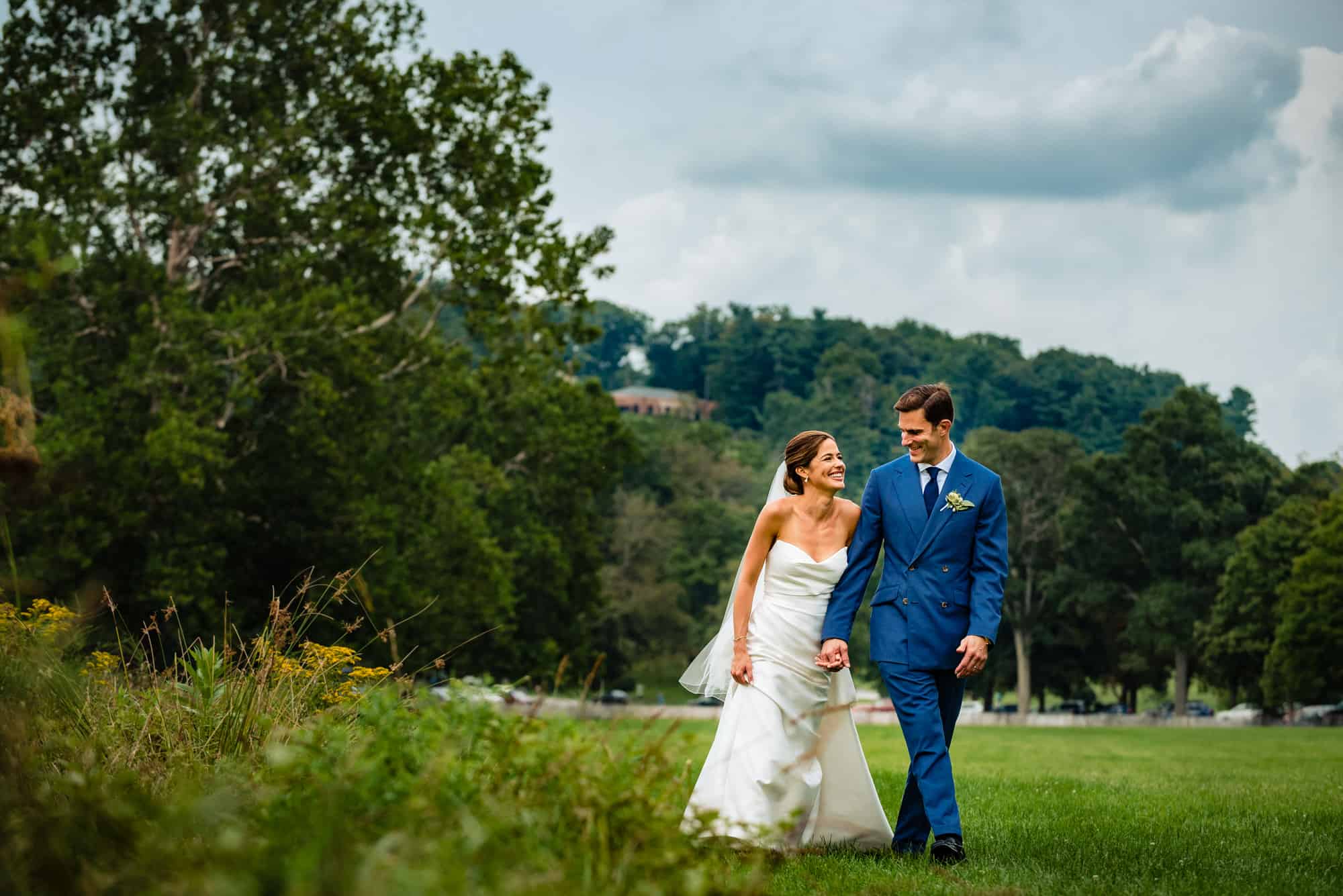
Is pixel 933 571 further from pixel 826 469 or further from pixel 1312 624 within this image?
pixel 1312 624

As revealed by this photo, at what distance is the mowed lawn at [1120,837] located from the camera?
670 cm

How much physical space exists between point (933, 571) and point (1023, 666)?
205 feet

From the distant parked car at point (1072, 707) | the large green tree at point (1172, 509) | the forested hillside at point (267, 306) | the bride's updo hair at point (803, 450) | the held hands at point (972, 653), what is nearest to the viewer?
the held hands at point (972, 653)

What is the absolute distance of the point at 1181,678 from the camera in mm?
63844

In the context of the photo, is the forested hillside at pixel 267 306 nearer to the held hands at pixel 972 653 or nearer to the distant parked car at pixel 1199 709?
the held hands at pixel 972 653

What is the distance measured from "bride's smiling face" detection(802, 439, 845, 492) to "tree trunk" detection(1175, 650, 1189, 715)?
193 feet

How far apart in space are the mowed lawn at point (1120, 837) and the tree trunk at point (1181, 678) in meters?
46.7

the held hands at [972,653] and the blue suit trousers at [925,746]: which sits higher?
the held hands at [972,653]

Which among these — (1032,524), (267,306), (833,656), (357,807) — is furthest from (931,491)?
(1032,524)

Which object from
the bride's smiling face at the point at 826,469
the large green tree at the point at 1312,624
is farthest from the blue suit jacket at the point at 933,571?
the large green tree at the point at 1312,624

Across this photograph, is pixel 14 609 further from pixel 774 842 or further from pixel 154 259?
pixel 154 259

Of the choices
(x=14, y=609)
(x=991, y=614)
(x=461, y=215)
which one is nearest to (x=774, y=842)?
(x=991, y=614)

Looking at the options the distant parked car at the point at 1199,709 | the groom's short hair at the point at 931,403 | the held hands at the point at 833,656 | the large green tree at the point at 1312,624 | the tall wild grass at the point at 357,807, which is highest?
the groom's short hair at the point at 931,403

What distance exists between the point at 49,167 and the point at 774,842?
22.2 meters
